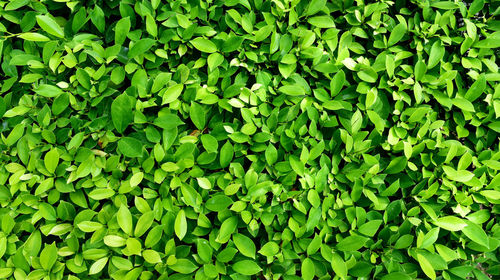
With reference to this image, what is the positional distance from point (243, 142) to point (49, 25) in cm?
96

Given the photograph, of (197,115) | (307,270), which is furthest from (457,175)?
(197,115)

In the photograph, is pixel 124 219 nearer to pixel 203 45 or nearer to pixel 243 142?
pixel 243 142

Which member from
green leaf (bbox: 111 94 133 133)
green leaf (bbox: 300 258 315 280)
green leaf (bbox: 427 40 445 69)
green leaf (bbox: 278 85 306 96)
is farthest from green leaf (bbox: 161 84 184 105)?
green leaf (bbox: 427 40 445 69)

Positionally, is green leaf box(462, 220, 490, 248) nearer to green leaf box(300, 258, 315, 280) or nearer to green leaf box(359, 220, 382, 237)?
green leaf box(359, 220, 382, 237)

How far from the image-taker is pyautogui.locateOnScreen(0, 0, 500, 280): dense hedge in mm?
1652

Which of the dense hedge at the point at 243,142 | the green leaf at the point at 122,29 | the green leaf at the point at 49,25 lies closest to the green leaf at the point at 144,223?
the dense hedge at the point at 243,142

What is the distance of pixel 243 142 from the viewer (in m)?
1.74

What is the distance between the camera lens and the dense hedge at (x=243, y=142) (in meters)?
1.65

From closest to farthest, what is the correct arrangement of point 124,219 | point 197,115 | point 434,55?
1. point 124,219
2. point 197,115
3. point 434,55

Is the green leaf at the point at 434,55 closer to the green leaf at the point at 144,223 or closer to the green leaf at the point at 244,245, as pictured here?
the green leaf at the point at 244,245

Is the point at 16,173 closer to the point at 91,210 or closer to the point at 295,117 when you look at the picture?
the point at 91,210

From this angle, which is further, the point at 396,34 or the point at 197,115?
the point at 396,34

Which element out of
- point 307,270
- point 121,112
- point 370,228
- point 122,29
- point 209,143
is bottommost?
point 307,270

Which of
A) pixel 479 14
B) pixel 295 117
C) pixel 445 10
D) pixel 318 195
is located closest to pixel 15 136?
pixel 295 117
